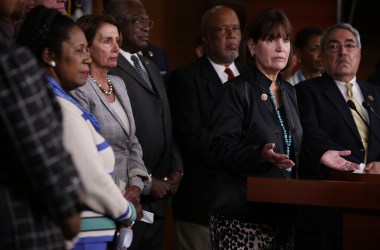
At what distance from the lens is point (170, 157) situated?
4527mm

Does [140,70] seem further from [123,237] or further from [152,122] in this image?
[123,237]

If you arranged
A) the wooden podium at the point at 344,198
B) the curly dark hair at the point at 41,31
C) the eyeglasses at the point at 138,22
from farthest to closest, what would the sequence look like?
the eyeglasses at the point at 138,22 < the wooden podium at the point at 344,198 < the curly dark hair at the point at 41,31

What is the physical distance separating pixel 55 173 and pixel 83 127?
1.59ft

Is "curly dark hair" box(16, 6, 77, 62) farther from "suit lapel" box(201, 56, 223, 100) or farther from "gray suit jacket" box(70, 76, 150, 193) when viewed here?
"suit lapel" box(201, 56, 223, 100)

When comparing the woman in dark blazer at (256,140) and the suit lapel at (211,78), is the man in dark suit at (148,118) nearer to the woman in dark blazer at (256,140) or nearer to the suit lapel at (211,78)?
the suit lapel at (211,78)

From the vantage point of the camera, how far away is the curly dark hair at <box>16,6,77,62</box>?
8.74 feet

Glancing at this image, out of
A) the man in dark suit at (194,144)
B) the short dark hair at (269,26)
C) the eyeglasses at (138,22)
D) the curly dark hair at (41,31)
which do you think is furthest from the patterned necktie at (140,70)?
the curly dark hair at (41,31)

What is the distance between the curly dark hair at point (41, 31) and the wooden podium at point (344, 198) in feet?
3.03

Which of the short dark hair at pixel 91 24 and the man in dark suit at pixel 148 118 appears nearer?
the short dark hair at pixel 91 24

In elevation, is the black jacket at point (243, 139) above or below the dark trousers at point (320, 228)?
above

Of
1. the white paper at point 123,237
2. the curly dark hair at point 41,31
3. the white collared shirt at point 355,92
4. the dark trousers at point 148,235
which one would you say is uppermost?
the curly dark hair at point 41,31

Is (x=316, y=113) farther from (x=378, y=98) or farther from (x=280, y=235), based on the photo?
(x=280, y=235)

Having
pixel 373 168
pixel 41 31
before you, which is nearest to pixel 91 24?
pixel 41 31

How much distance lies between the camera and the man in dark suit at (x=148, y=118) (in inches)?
168
